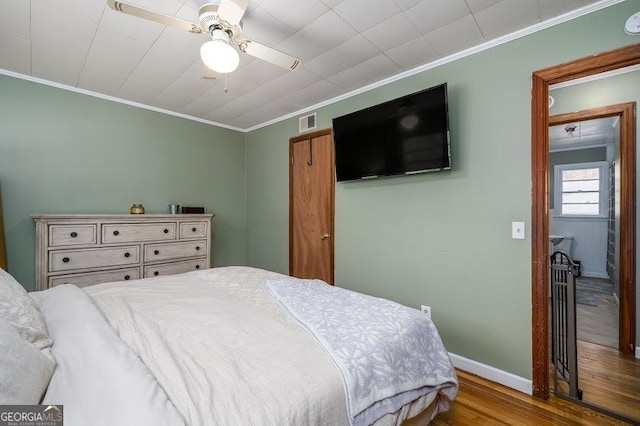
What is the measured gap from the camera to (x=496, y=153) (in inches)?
86.4

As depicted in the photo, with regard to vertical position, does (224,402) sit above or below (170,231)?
below

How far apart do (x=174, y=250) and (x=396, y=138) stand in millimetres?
2675

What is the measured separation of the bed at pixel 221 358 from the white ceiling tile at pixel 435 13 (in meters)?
1.84

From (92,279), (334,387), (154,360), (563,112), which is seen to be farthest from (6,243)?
(563,112)

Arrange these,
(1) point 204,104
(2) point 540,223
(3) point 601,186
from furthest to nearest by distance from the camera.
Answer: (3) point 601,186 → (1) point 204,104 → (2) point 540,223

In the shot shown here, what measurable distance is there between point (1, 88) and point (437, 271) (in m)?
→ 4.26

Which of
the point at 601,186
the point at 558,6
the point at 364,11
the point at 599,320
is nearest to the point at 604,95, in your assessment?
the point at 558,6

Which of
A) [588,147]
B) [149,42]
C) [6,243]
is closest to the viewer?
[149,42]

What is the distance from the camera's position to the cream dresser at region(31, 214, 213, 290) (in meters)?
2.58

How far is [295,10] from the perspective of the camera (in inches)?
72.6

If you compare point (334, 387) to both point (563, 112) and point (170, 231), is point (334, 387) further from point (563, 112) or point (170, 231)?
point (563, 112)

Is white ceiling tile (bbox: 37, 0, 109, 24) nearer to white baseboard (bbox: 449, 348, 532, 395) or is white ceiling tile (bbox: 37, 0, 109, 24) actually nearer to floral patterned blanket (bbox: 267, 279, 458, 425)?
floral patterned blanket (bbox: 267, 279, 458, 425)

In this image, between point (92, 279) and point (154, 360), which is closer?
point (154, 360)

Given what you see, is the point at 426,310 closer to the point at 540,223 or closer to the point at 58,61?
the point at 540,223
